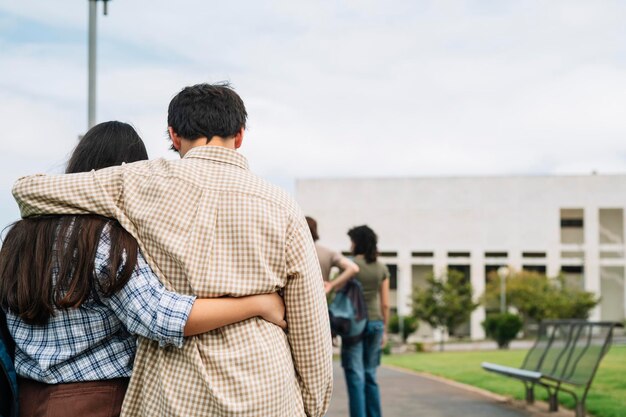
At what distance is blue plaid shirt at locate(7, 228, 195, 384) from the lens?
243 cm

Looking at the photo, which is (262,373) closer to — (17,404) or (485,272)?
(17,404)

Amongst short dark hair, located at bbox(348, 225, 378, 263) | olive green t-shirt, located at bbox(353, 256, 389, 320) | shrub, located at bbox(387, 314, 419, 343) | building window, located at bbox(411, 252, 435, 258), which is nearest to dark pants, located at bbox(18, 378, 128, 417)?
olive green t-shirt, located at bbox(353, 256, 389, 320)

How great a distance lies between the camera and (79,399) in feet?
8.23

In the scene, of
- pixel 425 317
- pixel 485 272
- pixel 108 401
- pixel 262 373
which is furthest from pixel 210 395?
pixel 485 272

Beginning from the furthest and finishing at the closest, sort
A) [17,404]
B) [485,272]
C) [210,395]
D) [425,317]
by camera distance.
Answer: [485,272]
[425,317]
[17,404]
[210,395]

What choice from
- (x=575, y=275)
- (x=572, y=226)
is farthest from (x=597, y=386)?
(x=572, y=226)

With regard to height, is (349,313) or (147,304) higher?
(147,304)

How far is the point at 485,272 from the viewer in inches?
3071

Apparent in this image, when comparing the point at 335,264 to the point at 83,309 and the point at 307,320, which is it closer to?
the point at 307,320

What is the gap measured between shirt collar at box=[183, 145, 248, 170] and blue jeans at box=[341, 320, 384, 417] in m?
5.00

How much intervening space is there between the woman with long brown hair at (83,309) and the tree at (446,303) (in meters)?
56.5

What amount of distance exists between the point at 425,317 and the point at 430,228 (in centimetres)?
2182

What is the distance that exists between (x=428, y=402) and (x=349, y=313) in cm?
336

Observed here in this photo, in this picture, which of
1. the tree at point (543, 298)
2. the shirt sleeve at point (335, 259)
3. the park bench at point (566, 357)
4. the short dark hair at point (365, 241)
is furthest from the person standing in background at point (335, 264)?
the tree at point (543, 298)
